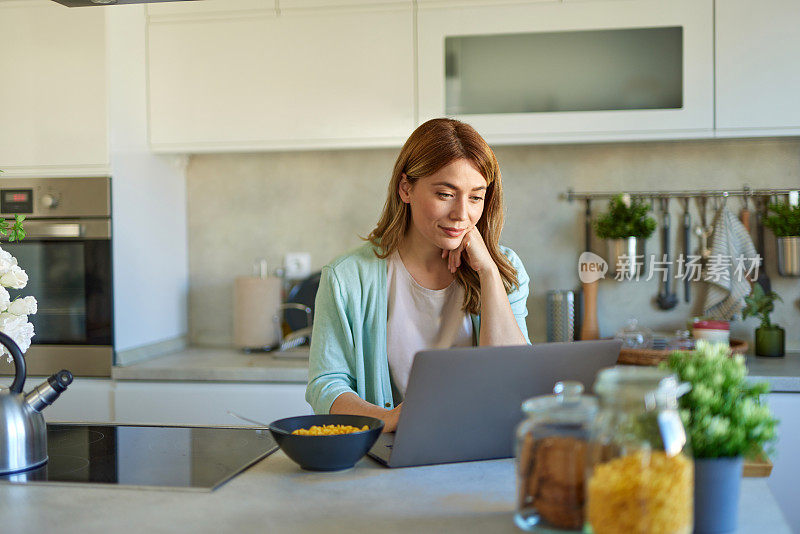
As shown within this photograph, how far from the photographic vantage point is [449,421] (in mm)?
1276

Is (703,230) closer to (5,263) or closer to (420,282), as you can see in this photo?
(420,282)

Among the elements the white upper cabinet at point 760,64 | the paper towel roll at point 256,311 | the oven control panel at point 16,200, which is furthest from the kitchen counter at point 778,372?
the oven control panel at point 16,200

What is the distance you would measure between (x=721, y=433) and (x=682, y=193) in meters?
2.23

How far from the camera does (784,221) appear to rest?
9.40 feet

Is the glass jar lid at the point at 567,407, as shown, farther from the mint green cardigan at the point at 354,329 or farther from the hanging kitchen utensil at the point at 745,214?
the hanging kitchen utensil at the point at 745,214

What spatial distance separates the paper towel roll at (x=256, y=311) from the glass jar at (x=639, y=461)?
91.7 inches

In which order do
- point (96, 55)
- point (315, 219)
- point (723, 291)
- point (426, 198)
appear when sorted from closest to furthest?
point (426, 198) → point (96, 55) → point (723, 291) → point (315, 219)

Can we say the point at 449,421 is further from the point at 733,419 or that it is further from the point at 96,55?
the point at 96,55

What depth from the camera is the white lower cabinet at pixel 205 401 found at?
270cm

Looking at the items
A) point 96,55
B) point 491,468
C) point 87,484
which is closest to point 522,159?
point 96,55

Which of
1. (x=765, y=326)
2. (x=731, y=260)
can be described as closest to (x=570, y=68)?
(x=731, y=260)

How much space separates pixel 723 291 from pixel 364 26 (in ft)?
5.28

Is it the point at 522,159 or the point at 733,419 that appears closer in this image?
the point at 733,419

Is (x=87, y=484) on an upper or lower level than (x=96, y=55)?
lower
